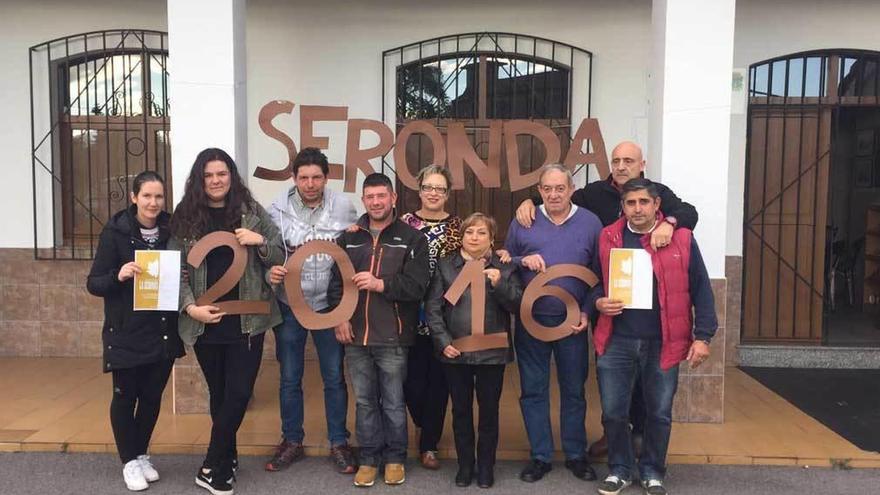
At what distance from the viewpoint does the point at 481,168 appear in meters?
4.68

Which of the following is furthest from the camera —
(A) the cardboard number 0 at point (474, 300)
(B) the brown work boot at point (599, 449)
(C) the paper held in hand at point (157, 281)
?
(B) the brown work boot at point (599, 449)

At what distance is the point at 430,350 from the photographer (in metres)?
3.81

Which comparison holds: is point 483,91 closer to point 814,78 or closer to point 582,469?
point 814,78

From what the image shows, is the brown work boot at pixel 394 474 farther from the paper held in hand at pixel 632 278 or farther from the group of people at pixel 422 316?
the paper held in hand at pixel 632 278

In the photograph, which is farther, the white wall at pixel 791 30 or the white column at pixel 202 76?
the white wall at pixel 791 30

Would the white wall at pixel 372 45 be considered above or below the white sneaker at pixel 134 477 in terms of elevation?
above

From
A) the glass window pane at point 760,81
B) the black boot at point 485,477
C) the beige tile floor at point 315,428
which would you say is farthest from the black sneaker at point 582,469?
the glass window pane at point 760,81

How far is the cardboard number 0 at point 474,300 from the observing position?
346 cm

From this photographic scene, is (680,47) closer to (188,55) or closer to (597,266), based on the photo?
(597,266)

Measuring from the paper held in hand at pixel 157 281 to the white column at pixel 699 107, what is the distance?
3.09 meters

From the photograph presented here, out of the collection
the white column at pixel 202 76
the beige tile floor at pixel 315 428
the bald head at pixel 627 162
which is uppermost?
the white column at pixel 202 76

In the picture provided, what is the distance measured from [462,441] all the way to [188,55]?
3.08 m

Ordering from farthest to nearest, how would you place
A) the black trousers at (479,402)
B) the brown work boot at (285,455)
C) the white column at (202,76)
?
1. the white column at (202,76)
2. the brown work boot at (285,455)
3. the black trousers at (479,402)

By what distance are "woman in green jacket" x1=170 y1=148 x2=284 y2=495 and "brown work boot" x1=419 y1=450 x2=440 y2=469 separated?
3.49 ft
